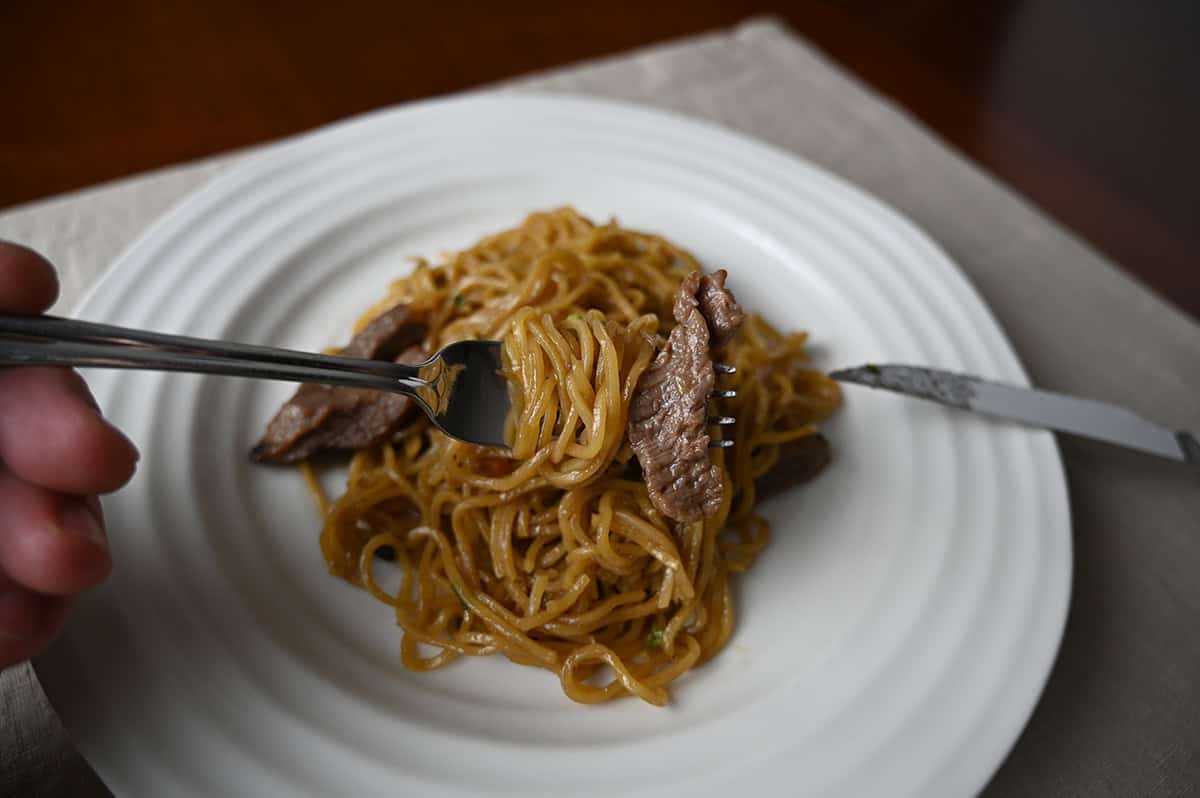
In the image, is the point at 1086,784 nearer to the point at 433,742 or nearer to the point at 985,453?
the point at 985,453

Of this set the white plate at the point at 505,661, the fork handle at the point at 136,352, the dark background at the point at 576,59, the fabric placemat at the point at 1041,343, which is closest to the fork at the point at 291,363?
the fork handle at the point at 136,352

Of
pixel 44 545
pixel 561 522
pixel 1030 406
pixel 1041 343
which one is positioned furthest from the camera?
pixel 1041 343

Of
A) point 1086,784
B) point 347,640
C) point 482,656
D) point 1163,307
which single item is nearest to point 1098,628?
point 1086,784

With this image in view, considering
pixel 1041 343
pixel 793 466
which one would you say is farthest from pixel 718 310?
pixel 1041 343

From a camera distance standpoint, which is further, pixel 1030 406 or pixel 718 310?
pixel 1030 406

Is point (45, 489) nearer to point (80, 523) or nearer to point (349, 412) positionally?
point (80, 523)

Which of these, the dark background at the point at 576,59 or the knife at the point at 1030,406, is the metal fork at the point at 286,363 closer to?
the knife at the point at 1030,406
